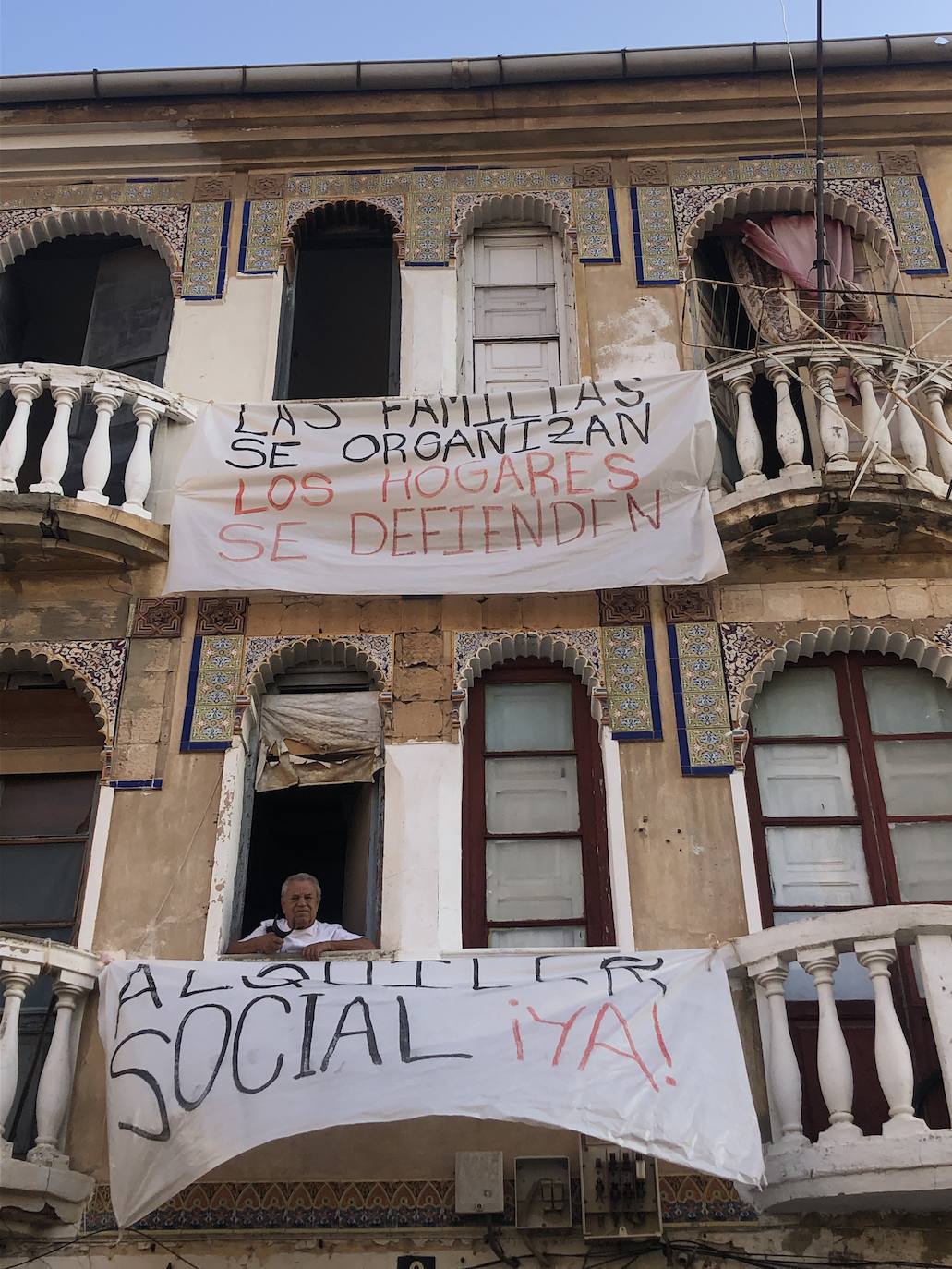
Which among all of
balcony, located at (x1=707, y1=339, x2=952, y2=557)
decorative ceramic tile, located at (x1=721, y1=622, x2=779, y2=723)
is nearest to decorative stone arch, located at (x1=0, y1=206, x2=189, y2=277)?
balcony, located at (x1=707, y1=339, x2=952, y2=557)

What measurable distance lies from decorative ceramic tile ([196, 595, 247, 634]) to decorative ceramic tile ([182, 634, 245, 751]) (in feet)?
0.15

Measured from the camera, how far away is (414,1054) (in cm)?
683

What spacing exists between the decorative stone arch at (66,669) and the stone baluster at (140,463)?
960mm

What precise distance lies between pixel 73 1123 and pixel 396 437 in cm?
440

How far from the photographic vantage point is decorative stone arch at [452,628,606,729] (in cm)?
869

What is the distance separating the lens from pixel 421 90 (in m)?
11.1

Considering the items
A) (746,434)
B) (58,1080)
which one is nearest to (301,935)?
(58,1080)

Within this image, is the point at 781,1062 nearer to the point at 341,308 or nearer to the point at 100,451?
the point at 100,451

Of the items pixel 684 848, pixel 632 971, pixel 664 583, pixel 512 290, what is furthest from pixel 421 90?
pixel 632 971

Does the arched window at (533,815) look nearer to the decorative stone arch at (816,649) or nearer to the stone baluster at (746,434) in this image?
the decorative stone arch at (816,649)

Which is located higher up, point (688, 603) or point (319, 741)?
point (688, 603)

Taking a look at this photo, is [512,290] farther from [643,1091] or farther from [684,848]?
[643,1091]

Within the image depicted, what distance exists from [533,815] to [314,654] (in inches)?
65.6

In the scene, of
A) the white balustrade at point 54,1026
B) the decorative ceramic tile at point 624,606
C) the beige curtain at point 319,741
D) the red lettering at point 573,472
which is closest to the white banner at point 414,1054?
the white balustrade at point 54,1026
